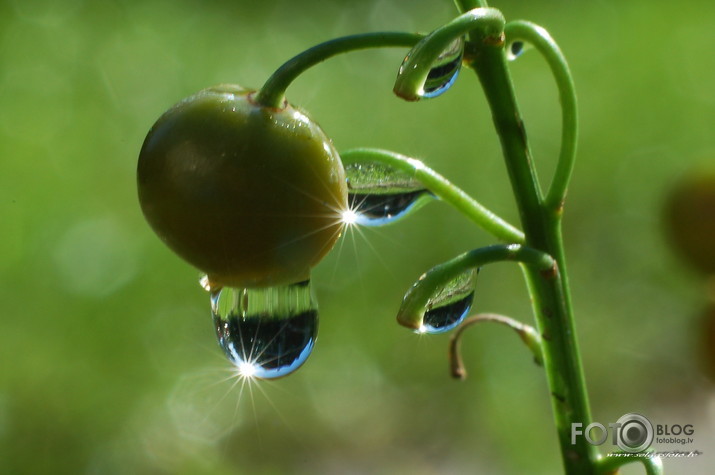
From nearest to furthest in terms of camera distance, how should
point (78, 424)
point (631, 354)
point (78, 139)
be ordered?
point (78, 424) → point (631, 354) → point (78, 139)

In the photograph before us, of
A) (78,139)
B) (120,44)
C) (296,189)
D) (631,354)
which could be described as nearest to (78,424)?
(78,139)

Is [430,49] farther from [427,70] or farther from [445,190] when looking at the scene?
[445,190]

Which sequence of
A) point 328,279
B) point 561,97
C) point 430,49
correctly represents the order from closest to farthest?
point 430,49
point 561,97
point 328,279

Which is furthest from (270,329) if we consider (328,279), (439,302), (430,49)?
(328,279)

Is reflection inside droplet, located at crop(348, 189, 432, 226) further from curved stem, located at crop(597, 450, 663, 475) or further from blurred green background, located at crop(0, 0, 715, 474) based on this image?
blurred green background, located at crop(0, 0, 715, 474)

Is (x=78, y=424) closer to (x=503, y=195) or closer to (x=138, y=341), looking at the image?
(x=138, y=341)
